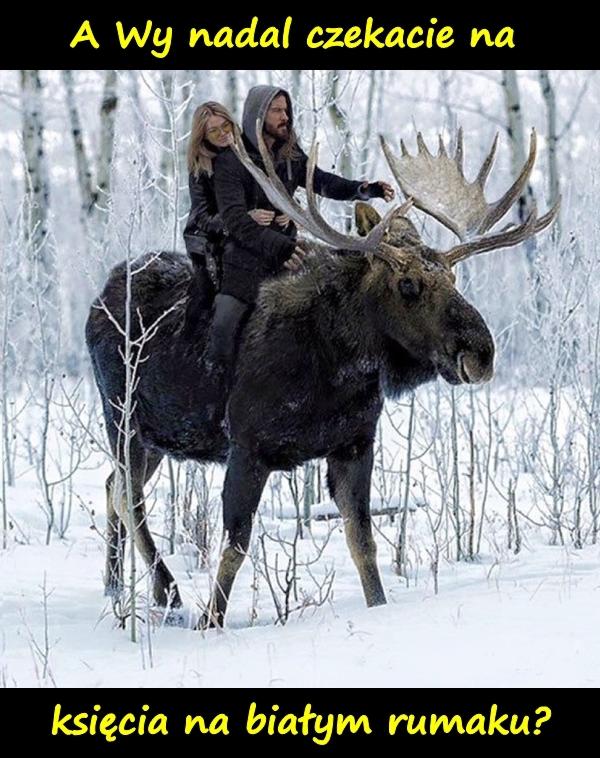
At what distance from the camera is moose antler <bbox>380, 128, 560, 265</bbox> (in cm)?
560

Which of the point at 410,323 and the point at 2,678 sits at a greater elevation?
the point at 410,323

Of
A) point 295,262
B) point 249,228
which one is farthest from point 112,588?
point 249,228

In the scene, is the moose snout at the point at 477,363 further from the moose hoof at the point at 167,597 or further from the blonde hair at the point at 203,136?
the moose hoof at the point at 167,597

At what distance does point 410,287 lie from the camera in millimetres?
5469

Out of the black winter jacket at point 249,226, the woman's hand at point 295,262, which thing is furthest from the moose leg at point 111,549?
the woman's hand at point 295,262

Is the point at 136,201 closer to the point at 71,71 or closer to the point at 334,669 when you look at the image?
the point at 334,669

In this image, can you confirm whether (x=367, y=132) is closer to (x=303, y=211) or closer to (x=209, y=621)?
(x=303, y=211)

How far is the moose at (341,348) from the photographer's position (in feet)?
17.8

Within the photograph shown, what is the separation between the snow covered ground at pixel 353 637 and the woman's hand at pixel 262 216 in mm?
1845

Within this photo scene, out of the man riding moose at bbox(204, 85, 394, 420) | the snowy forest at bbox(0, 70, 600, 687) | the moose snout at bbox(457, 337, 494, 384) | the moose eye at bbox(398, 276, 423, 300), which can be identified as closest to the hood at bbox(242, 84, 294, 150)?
the man riding moose at bbox(204, 85, 394, 420)

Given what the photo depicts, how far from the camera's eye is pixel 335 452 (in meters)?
5.78

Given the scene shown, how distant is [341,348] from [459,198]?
1.06 meters

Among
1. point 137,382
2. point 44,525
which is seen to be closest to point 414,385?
point 137,382
